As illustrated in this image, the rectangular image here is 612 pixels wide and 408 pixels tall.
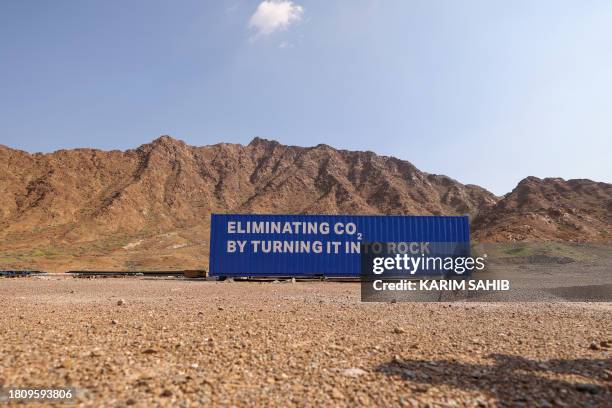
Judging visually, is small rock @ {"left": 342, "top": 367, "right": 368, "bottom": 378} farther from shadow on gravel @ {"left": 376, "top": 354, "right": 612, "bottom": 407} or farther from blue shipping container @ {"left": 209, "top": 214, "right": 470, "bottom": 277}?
blue shipping container @ {"left": 209, "top": 214, "right": 470, "bottom": 277}

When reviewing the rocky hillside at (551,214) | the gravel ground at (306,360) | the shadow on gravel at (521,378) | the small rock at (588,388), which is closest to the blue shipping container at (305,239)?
the gravel ground at (306,360)

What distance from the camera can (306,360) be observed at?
5.70m

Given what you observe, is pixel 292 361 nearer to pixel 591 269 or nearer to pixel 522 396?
pixel 522 396

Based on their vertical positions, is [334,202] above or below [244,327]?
above

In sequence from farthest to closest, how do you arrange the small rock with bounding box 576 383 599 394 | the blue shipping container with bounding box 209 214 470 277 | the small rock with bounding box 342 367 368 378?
the blue shipping container with bounding box 209 214 470 277, the small rock with bounding box 342 367 368 378, the small rock with bounding box 576 383 599 394

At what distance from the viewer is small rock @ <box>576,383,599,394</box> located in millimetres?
4656

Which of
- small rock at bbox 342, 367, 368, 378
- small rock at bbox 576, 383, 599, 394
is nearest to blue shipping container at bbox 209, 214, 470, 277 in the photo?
small rock at bbox 342, 367, 368, 378

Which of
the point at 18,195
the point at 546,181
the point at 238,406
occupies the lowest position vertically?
the point at 238,406

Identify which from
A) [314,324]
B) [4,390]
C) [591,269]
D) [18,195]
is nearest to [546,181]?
[591,269]

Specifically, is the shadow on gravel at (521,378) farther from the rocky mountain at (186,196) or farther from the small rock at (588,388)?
the rocky mountain at (186,196)

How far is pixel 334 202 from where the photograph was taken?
87062mm

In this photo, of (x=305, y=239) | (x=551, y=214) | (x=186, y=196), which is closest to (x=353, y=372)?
(x=305, y=239)

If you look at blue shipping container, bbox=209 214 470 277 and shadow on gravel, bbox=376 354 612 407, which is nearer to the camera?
shadow on gravel, bbox=376 354 612 407

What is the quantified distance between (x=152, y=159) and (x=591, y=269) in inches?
3163
